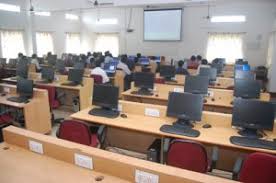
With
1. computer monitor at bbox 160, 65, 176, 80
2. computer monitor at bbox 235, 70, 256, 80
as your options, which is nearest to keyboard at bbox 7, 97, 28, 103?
computer monitor at bbox 160, 65, 176, 80

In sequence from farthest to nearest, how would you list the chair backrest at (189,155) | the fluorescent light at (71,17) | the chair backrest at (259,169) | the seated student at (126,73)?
the fluorescent light at (71,17)
the seated student at (126,73)
the chair backrest at (189,155)
the chair backrest at (259,169)

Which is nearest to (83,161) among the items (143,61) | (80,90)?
(80,90)

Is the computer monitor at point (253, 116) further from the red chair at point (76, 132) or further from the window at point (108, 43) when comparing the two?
the window at point (108, 43)

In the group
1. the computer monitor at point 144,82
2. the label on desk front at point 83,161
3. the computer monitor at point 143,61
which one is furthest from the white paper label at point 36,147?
the computer monitor at point 143,61

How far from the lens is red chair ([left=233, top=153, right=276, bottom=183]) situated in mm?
1731

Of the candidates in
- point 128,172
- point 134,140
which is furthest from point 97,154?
point 134,140

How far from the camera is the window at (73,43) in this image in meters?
11.6

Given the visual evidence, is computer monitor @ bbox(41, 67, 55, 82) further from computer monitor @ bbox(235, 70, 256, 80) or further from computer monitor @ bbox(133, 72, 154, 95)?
computer monitor @ bbox(235, 70, 256, 80)

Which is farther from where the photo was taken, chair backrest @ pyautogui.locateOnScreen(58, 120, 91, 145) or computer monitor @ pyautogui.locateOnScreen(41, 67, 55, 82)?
computer monitor @ pyautogui.locateOnScreen(41, 67, 55, 82)

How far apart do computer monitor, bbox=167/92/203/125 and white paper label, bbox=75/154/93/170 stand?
150cm

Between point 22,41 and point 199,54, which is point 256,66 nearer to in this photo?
point 199,54

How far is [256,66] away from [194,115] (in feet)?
26.4

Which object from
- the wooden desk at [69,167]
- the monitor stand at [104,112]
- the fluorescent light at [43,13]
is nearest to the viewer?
the wooden desk at [69,167]

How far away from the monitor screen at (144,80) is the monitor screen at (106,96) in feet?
4.82
